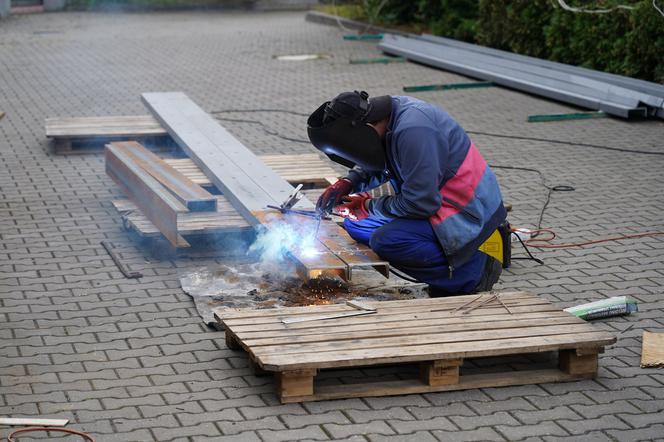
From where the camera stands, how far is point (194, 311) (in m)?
6.36

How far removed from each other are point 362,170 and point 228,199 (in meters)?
1.66

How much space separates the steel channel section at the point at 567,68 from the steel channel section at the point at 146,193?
697cm

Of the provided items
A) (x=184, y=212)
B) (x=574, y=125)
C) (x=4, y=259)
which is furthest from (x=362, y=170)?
(x=574, y=125)

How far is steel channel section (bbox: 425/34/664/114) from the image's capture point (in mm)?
12711

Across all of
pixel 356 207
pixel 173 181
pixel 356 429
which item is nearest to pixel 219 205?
pixel 173 181

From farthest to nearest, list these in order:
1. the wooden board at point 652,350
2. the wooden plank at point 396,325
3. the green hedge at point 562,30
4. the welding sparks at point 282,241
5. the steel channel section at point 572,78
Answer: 1. the green hedge at point 562,30
2. the steel channel section at point 572,78
3. the welding sparks at point 282,241
4. the wooden board at point 652,350
5. the wooden plank at point 396,325

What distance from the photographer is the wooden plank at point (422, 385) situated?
5.06 m

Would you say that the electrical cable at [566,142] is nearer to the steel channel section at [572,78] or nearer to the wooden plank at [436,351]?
the steel channel section at [572,78]

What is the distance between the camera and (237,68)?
56.5 ft

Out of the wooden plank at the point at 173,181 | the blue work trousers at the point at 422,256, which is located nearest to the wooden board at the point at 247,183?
the blue work trousers at the point at 422,256

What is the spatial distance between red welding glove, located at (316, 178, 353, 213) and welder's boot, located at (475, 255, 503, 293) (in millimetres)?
1053

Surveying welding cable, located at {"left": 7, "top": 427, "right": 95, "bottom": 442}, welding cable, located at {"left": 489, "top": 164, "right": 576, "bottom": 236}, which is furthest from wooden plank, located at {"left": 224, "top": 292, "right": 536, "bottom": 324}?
welding cable, located at {"left": 489, "top": 164, "right": 576, "bottom": 236}

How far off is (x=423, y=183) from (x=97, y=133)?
18.5 ft

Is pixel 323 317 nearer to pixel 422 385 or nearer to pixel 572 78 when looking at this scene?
pixel 422 385
